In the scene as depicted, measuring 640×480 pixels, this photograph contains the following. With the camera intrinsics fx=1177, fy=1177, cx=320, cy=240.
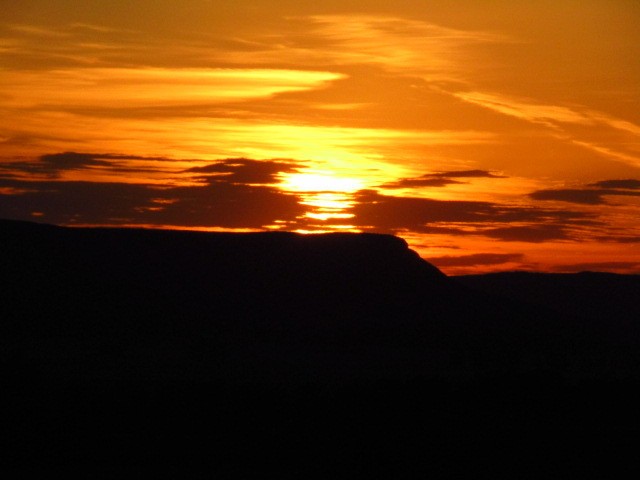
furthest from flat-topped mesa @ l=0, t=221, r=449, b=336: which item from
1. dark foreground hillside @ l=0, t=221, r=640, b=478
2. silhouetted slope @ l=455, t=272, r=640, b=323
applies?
silhouetted slope @ l=455, t=272, r=640, b=323

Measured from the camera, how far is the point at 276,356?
83.1 meters

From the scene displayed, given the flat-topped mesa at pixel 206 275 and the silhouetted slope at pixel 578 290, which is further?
the silhouetted slope at pixel 578 290

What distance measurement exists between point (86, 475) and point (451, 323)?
236 feet

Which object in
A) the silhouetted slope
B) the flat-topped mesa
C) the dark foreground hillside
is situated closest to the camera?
the dark foreground hillside

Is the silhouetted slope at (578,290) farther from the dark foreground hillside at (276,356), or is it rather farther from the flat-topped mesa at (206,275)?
the flat-topped mesa at (206,275)

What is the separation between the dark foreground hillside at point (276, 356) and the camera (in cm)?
3484

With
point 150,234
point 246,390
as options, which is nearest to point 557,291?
point 150,234

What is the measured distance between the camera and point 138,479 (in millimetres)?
27516

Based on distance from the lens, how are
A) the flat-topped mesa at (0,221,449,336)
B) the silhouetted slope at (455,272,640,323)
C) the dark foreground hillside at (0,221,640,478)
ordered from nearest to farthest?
1. the dark foreground hillside at (0,221,640,478)
2. the flat-topped mesa at (0,221,449,336)
3. the silhouetted slope at (455,272,640,323)

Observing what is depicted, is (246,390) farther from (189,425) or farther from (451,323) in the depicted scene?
(451,323)

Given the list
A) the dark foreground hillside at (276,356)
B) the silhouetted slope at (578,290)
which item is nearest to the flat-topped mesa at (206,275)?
the dark foreground hillside at (276,356)

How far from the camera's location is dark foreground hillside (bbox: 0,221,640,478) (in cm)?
3484

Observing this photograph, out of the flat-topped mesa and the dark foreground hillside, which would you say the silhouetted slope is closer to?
the dark foreground hillside

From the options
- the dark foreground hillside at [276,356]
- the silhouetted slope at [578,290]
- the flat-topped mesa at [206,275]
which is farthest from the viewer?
the silhouetted slope at [578,290]
